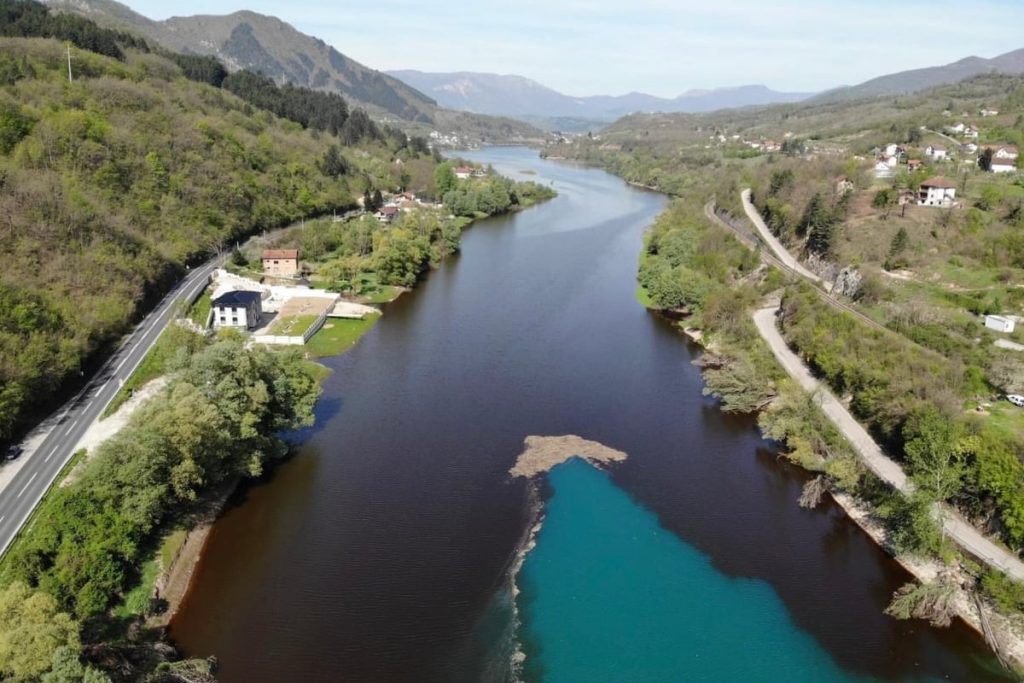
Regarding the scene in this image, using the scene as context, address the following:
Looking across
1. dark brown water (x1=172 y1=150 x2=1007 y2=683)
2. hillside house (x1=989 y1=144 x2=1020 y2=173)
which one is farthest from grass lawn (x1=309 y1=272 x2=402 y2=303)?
hillside house (x1=989 y1=144 x2=1020 y2=173)

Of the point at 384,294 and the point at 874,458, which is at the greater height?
the point at 384,294

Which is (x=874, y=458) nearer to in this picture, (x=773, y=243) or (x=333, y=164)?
(x=773, y=243)

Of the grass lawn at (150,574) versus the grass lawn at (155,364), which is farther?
the grass lawn at (155,364)

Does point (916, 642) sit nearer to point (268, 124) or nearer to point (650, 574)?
point (650, 574)

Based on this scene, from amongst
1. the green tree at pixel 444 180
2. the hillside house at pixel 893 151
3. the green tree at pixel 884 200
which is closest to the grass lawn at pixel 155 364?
the green tree at pixel 884 200

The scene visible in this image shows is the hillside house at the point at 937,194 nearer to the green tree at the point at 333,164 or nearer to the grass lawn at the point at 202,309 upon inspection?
the grass lawn at the point at 202,309

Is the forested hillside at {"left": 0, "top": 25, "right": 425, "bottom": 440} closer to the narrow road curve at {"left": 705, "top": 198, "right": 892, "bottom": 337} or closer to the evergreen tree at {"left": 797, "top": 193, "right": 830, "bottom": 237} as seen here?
the narrow road curve at {"left": 705, "top": 198, "right": 892, "bottom": 337}

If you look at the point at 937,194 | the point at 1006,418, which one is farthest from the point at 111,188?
the point at 937,194
